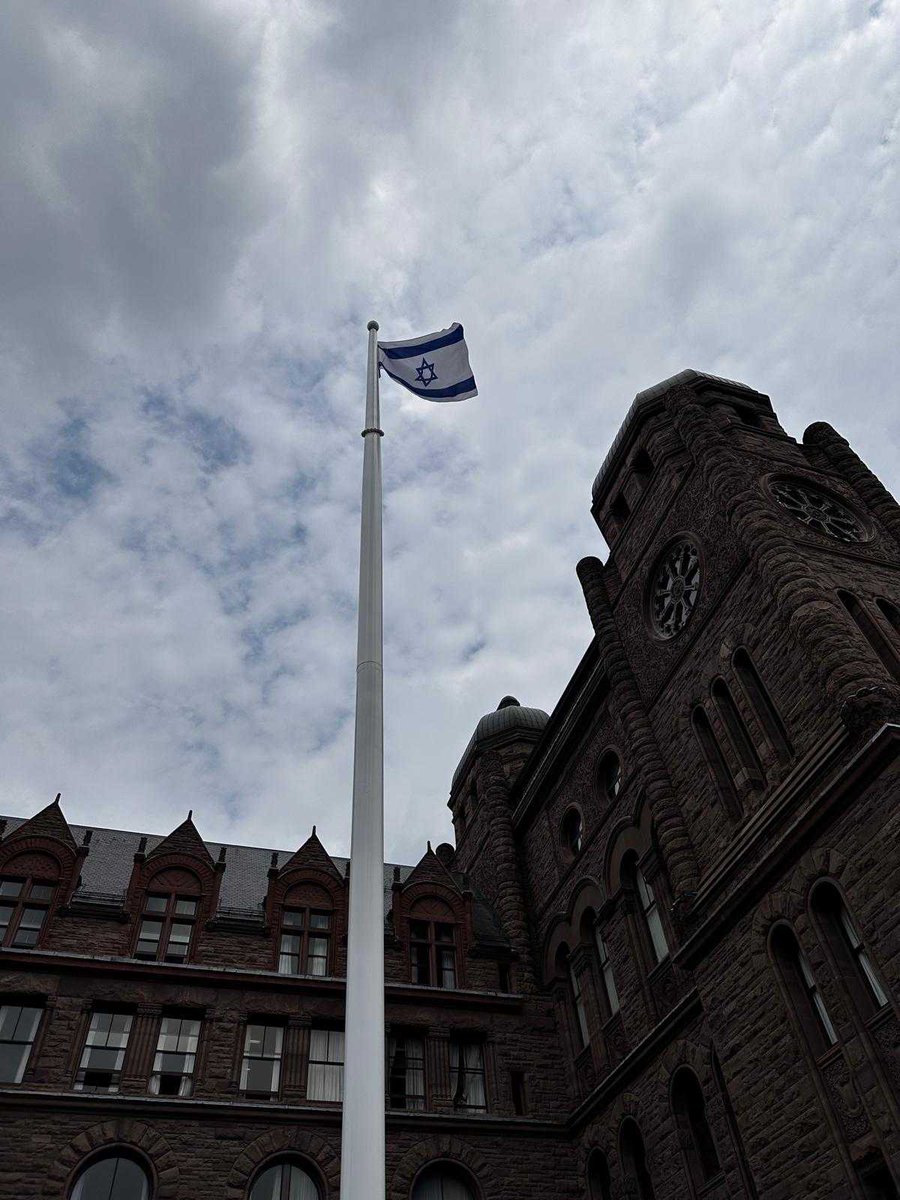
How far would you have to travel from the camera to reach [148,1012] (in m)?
23.7

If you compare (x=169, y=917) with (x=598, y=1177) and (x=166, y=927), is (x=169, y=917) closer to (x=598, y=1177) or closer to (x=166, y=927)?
(x=166, y=927)

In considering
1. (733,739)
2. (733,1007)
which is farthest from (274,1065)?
(733,739)

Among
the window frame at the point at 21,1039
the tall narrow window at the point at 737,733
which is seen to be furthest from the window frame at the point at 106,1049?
the tall narrow window at the point at 737,733

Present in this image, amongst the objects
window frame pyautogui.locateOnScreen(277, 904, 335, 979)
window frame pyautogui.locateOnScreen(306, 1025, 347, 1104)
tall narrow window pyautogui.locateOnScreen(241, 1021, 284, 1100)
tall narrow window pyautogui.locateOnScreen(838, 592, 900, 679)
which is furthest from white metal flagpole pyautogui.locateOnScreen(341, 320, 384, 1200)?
window frame pyautogui.locateOnScreen(277, 904, 335, 979)

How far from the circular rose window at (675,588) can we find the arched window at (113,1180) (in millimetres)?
16919

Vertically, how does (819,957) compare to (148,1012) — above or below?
below

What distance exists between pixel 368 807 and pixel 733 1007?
11.5 metres

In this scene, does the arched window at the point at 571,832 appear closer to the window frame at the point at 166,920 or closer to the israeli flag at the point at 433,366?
the window frame at the point at 166,920

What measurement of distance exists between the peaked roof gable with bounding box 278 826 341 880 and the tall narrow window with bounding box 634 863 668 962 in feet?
30.5

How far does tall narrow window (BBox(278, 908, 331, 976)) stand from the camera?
2630cm

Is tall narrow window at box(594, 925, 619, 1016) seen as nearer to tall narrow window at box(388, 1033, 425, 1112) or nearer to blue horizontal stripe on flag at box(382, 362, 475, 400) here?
tall narrow window at box(388, 1033, 425, 1112)

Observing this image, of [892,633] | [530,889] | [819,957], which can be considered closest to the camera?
[819,957]

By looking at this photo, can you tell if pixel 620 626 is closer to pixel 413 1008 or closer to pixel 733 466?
pixel 733 466

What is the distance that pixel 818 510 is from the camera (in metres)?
23.2
